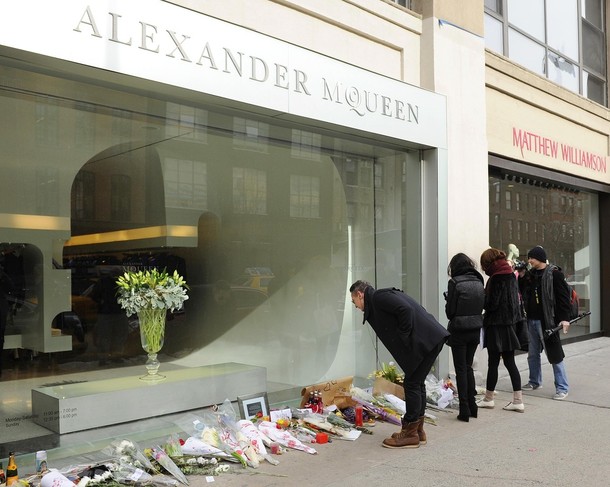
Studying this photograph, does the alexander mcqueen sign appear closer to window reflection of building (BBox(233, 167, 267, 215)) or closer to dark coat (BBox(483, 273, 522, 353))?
window reflection of building (BBox(233, 167, 267, 215))

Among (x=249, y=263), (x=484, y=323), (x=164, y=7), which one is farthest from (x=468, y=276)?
(x=164, y=7)

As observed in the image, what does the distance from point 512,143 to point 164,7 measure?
21.3ft

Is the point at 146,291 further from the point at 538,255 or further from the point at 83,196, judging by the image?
the point at 538,255

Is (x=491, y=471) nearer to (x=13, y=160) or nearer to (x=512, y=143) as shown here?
(x=13, y=160)

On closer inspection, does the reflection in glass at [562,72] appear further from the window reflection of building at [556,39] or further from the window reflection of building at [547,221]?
the window reflection of building at [547,221]

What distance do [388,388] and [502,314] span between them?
1460 millimetres

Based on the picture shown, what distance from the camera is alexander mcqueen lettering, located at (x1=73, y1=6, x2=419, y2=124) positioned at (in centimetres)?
514

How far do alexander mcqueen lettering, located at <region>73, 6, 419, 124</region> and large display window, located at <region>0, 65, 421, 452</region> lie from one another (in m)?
0.47

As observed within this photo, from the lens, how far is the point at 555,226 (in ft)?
40.2

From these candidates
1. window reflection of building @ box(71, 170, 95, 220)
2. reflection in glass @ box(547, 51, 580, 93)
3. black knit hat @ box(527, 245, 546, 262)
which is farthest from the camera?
reflection in glass @ box(547, 51, 580, 93)

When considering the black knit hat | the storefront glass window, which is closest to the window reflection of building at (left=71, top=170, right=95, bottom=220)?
the black knit hat

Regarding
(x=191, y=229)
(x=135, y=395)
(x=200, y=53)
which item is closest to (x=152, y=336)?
(x=135, y=395)

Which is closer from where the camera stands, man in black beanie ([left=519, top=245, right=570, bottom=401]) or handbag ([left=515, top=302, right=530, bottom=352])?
handbag ([left=515, top=302, right=530, bottom=352])

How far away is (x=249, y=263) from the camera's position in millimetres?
7828
